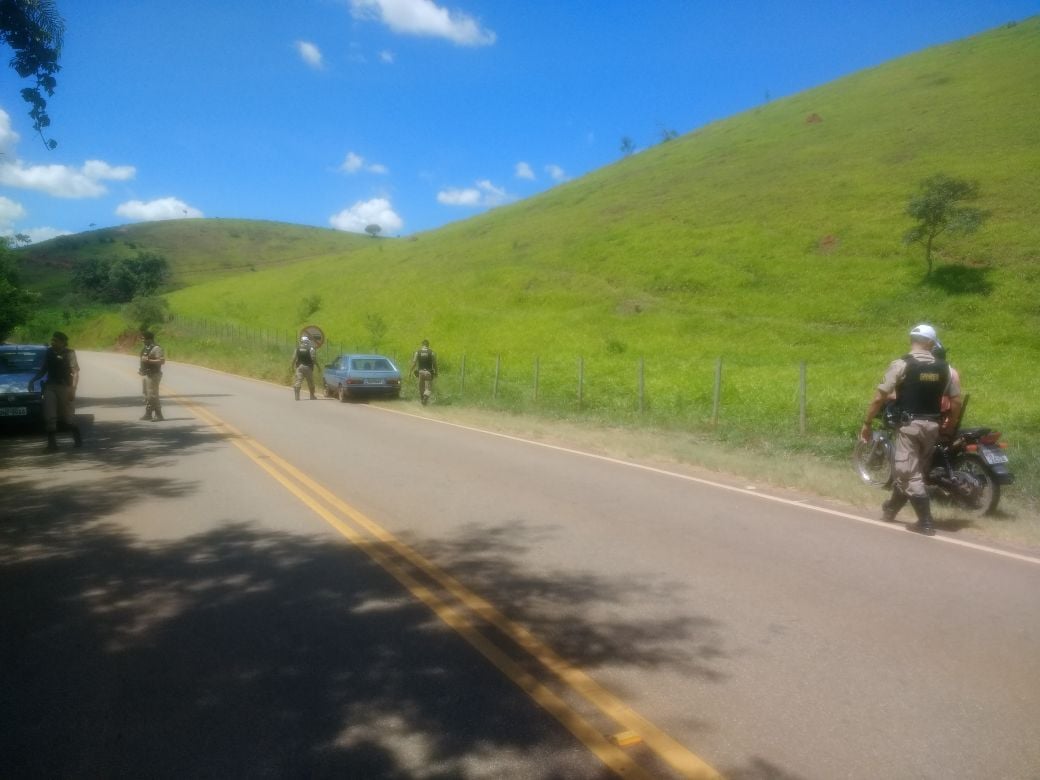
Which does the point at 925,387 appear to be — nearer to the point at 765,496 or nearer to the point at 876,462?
the point at 765,496

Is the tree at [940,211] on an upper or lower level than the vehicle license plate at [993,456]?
upper

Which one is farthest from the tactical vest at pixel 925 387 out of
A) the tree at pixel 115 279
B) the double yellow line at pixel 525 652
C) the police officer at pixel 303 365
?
the tree at pixel 115 279

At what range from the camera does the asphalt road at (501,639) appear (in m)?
3.59

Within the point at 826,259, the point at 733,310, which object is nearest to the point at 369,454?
the point at 733,310

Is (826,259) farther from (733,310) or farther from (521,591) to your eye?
(521,591)

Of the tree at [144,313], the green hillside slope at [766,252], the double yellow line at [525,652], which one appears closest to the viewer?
the double yellow line at [525,652]

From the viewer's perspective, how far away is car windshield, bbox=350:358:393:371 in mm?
23844

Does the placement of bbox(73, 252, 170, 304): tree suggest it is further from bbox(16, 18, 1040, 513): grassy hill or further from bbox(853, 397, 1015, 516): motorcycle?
bbox(853, 397, 1015, 516): motorcycle

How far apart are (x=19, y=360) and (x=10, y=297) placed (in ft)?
44.2

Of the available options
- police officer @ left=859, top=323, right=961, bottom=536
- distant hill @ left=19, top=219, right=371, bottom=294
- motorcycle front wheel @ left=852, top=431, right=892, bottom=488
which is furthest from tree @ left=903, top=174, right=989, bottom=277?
distant hill @ left=19, top=219, right=371, bottom=294

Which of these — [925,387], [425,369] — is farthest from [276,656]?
[425,369]

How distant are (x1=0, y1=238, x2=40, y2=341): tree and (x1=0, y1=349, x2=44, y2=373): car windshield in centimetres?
1230

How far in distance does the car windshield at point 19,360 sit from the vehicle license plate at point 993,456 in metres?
15.8

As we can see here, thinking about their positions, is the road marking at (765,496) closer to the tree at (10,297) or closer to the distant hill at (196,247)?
the tree at (10,297)
